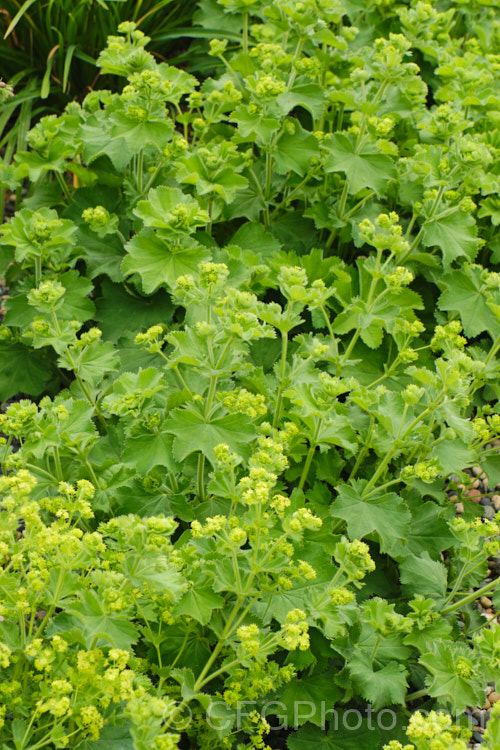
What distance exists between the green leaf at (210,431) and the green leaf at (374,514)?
1.31 ft

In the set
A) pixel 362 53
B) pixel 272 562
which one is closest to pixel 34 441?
pixel 272 562

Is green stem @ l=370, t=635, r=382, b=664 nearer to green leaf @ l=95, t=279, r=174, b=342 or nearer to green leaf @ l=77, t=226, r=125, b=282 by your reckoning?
green leaf @ l=95, t=279, r=174, b=342

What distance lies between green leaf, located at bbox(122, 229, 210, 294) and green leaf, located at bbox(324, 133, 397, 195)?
737 millimetres

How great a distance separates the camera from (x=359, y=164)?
10.3 ft

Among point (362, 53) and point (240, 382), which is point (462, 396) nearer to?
point (240, 382)

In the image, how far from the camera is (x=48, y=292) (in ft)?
8.39

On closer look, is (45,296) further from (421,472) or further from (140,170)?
(421,472)

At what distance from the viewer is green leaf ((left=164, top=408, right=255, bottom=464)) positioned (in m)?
2.26

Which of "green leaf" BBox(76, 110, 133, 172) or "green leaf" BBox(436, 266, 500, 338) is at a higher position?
"green leaf" BBox(76, 110, 133, 172)

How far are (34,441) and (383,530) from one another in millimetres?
1165

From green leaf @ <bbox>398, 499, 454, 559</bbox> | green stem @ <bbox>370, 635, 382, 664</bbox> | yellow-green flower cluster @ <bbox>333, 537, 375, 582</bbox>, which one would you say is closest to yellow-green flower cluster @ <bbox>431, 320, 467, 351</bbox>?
green leaf @ <bbox>398, 499, 454, 559</bbox>

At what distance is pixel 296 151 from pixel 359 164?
0.96ft

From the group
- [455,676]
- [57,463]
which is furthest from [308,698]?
[57,463]

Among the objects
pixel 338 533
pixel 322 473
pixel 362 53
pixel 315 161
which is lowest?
pixel 338 533
